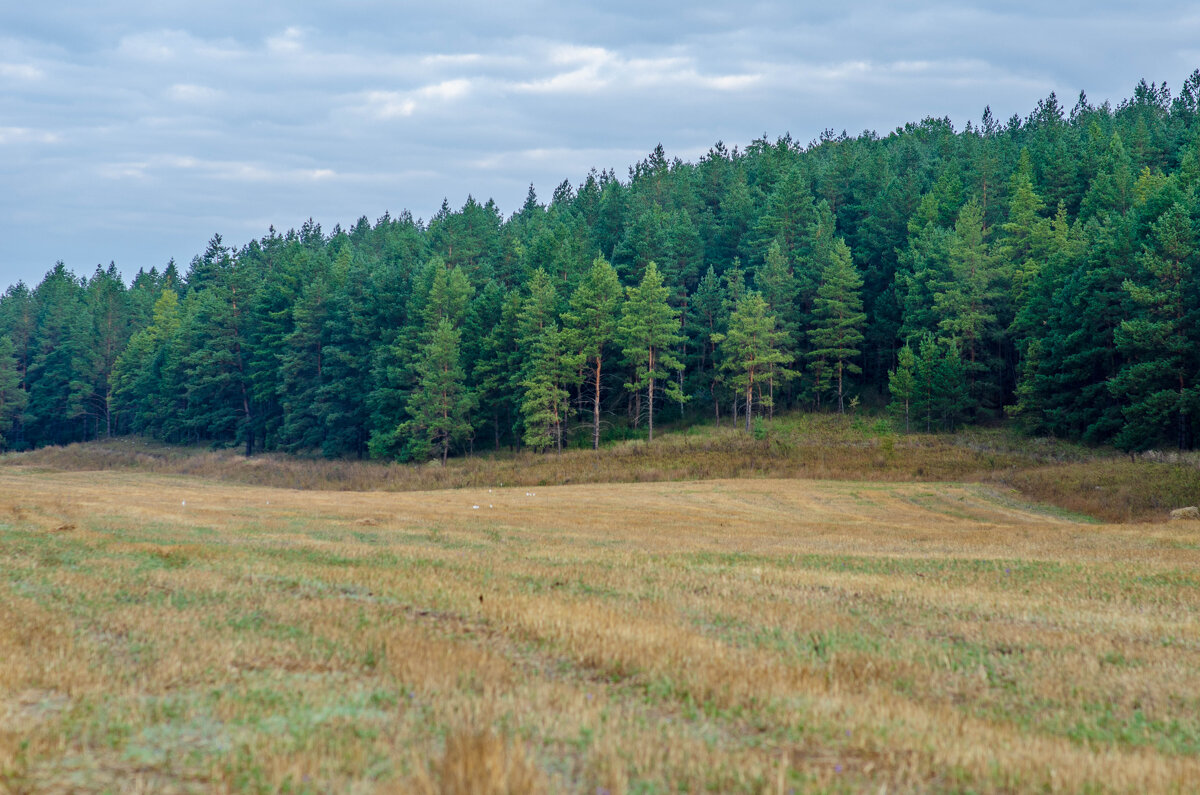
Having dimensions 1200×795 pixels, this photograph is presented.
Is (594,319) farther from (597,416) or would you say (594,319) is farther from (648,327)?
(597,416)

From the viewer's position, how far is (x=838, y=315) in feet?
237

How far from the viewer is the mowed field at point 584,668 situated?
6020 mm

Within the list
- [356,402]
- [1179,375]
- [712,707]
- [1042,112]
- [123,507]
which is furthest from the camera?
[1042,112]

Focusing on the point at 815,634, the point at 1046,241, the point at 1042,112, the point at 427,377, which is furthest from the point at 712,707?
the point at 1042,112

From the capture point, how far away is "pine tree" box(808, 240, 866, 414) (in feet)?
232

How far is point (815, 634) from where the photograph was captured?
36.7 ft

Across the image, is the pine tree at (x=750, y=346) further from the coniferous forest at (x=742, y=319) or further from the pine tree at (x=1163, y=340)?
the pine tree at (x=1163, y=340)

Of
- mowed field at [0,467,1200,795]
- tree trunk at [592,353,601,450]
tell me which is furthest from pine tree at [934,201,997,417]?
mowed field at [0,467,1200,795]

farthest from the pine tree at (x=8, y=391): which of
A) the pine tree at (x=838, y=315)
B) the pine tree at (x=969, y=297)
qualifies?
the pine tree at (x=969, y=297)

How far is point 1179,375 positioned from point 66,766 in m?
55.8

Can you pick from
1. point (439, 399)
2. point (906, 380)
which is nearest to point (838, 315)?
point (906, 380)

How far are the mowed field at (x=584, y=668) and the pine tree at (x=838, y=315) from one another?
5140cm

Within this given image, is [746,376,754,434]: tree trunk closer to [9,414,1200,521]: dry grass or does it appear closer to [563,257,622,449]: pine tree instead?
[9,414,1200,521]: dry grass

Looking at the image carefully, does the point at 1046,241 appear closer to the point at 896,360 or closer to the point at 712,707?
the point at 896,360
